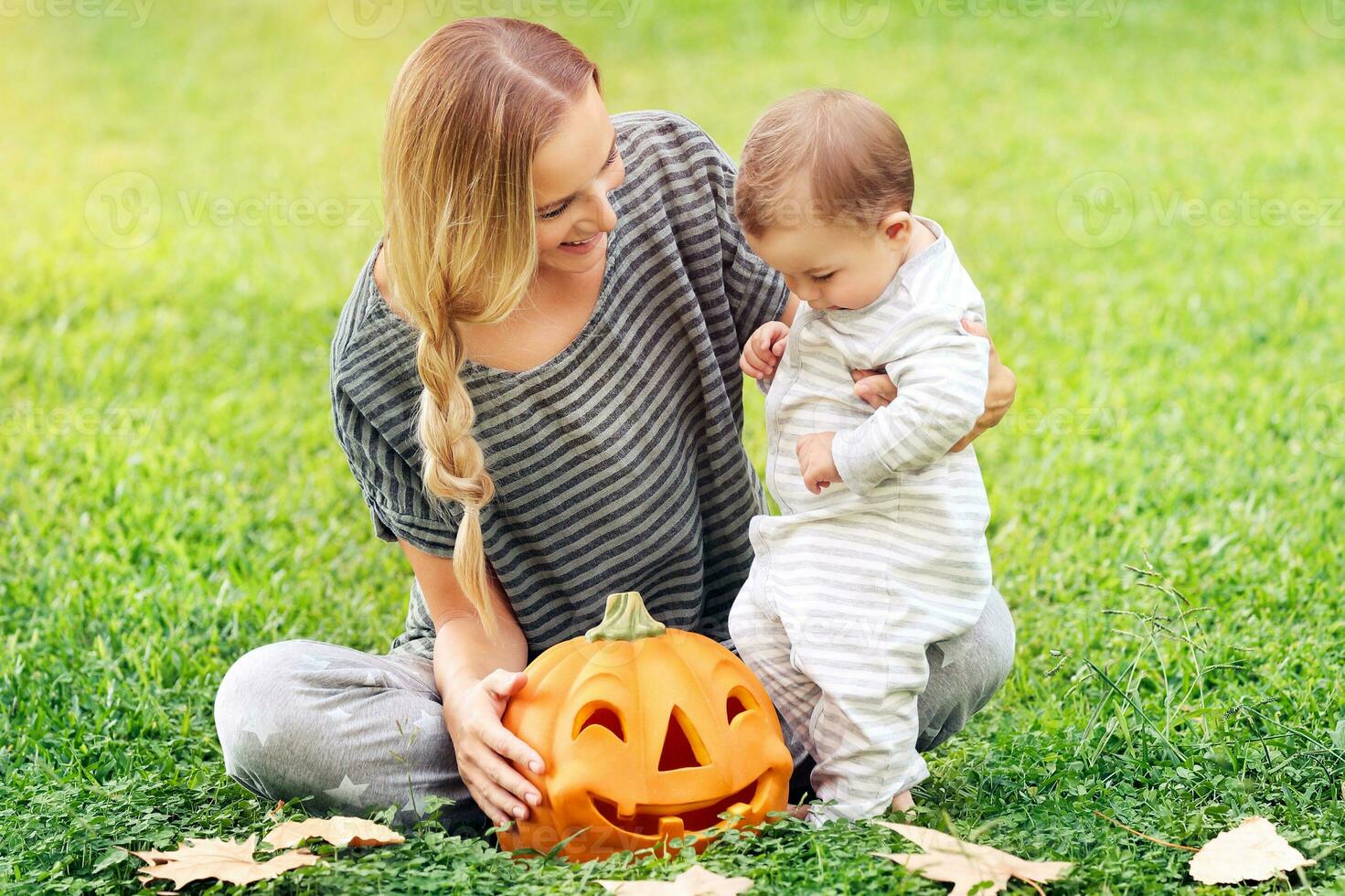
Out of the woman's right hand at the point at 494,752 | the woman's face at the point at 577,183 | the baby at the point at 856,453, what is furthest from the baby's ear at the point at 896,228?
the woman's right hand at the point at 494,752

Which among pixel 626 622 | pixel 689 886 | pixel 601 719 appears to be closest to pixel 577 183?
pixel 626 622

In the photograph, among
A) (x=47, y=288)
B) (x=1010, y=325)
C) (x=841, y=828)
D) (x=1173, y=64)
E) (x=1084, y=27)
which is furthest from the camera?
(x=1084, y=27)

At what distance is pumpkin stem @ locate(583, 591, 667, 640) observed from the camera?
249 cm

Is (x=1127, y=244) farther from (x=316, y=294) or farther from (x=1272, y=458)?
(x=316, y=294)

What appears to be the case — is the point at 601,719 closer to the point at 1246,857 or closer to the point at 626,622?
the point at 626,622

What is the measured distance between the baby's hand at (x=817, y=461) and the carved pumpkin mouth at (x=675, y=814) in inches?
20.6

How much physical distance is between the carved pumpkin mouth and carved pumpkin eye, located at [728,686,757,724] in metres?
0.12

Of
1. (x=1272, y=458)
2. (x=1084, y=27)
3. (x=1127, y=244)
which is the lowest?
(x=1272, y=458)

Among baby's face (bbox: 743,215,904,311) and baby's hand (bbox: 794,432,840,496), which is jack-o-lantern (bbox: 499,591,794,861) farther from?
baby's face (bbox: 743,215,904,311)

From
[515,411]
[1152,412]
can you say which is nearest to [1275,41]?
[1152,412]

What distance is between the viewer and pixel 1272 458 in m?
4.38

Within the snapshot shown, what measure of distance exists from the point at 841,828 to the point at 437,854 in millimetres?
672

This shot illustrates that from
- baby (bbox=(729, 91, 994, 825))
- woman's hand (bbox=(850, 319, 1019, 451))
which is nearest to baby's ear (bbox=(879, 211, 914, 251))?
baby (bbox=(729, 91, 994, 825))

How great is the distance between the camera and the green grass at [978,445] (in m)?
2.58
